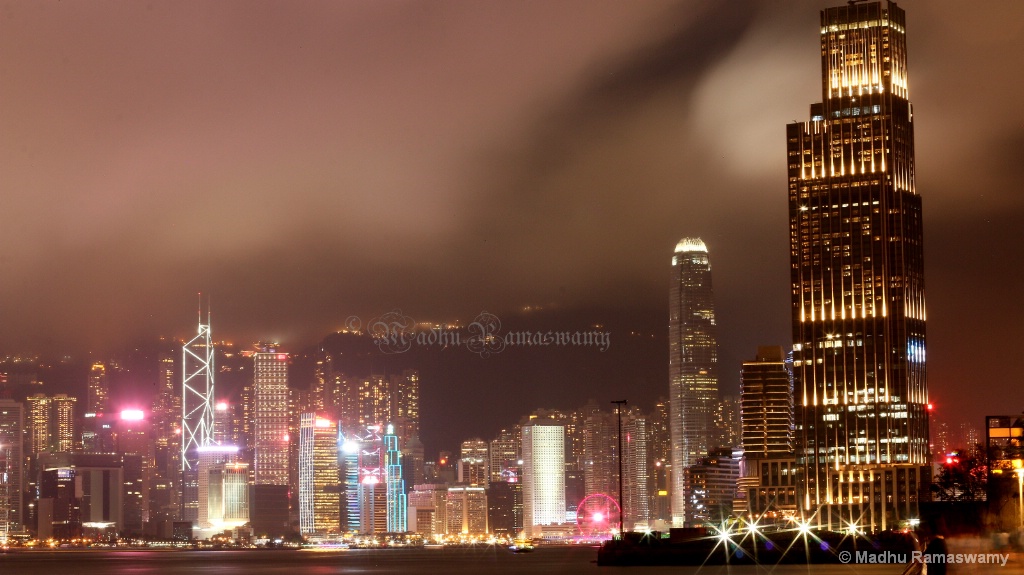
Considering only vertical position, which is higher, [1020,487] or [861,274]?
[861,274]

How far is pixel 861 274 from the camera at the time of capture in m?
180

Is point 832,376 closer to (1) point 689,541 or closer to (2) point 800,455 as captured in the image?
(2) point 800,455

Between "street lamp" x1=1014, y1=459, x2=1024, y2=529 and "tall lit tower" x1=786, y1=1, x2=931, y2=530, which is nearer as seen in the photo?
"street lamp" x1=1014, y1=459, x2=1024, y2=529

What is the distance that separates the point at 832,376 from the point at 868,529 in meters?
18.2

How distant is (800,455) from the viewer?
612 ft

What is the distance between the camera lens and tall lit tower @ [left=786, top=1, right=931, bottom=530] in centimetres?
17862

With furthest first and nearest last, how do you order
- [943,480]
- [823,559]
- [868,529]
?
[868,529] → [943,480] → [823,559]

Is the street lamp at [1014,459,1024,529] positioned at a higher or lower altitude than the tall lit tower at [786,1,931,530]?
lower

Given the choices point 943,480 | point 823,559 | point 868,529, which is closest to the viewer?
point 823,559

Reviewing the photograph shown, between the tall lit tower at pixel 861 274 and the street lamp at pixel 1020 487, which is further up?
the tall lit tower at pixel 861 274

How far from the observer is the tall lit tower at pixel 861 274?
178625 mm

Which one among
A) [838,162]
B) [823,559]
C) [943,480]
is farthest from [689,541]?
[838,162]

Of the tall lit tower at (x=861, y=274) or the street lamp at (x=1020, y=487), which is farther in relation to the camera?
the tall lit tower at (x=861, y=274)

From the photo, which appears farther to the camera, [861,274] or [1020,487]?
[861,274]
